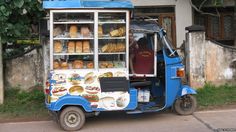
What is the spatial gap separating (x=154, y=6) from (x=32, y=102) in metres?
6.44

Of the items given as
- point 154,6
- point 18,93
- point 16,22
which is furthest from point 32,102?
point 154,6

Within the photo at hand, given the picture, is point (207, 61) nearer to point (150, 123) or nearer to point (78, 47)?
point (150, 123)

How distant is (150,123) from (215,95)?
2822mm

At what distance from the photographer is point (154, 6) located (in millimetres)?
15898

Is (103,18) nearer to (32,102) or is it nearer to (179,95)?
(179,95)

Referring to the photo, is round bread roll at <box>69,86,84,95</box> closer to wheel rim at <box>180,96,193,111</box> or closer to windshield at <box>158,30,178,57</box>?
windshield at <box>158,30,178,57</box>

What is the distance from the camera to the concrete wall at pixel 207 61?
12.1 meters

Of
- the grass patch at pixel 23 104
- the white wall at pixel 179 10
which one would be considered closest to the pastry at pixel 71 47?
the grass patch at pixel 23 104

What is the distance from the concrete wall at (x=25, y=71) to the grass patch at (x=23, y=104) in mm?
203

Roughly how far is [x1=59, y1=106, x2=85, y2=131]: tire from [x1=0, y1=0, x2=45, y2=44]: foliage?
277 cm

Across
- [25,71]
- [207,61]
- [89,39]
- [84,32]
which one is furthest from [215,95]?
[25,71]

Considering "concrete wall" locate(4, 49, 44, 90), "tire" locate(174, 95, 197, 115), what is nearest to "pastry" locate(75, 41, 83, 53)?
"tire" locate(174, 95, 197, 115)

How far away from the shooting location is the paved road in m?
8.88

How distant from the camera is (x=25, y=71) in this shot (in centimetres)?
1176
